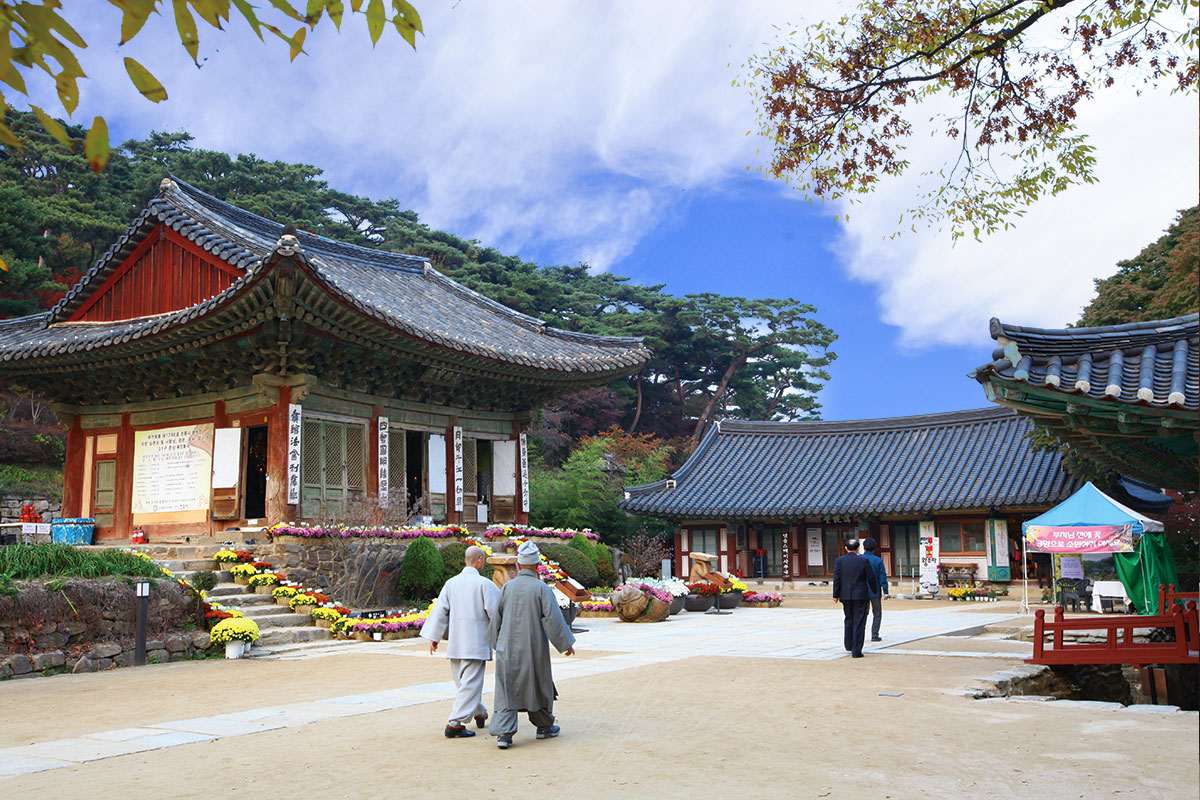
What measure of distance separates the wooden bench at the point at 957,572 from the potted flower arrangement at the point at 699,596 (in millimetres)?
10321

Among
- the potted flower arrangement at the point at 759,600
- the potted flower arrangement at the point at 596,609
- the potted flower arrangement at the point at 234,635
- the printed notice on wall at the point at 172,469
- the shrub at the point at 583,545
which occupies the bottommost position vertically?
the potted flower arrangement at the point at 759,600

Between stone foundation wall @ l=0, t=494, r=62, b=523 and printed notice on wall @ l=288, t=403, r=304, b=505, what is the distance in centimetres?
1208

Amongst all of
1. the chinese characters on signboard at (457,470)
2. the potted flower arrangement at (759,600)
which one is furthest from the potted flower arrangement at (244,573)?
the potted flower arrangement at (759,600)

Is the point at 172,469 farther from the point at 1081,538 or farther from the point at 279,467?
the point at 1081,538

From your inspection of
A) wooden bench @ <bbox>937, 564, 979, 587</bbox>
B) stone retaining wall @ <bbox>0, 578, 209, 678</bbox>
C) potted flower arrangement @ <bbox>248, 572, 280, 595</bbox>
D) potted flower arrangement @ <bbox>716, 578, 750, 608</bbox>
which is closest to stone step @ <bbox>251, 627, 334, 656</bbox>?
stone retaining wall @ <bbox>0, 578, 209, 678</bbox>

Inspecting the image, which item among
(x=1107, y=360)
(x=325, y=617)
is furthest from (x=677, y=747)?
(x=325, y=617)

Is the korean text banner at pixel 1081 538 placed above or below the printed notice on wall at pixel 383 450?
below

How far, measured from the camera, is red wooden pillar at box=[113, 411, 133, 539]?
19.5m

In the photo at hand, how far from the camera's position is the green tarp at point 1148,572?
12.4m

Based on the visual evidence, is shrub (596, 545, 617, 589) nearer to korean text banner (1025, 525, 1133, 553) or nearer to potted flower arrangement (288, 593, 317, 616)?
potted flower arrangement (288, 593, 317, 616)

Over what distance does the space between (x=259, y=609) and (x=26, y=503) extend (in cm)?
1593

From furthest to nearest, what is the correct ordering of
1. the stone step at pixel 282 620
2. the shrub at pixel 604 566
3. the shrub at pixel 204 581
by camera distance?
the shrub at pixel 604 566 < the stone step at pixel 282 620 < the shrub at pixel 204 581

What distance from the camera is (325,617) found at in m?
14.6

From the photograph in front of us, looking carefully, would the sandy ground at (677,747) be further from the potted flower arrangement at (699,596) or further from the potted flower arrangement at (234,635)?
the potted flower arrangement at (699,596)
